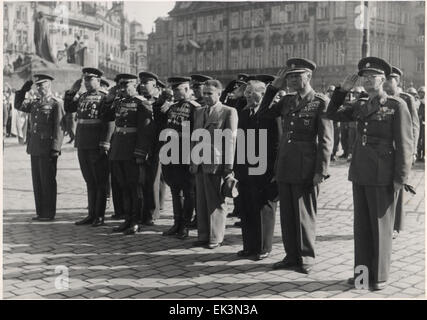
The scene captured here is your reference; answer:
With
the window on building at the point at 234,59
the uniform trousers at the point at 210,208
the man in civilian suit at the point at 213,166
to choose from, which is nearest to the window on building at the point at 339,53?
the window on building at the point at 234,59

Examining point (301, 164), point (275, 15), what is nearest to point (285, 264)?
point (301, 164)

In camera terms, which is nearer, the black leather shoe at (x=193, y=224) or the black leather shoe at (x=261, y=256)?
the black leather shoe at (x=261, y=256)

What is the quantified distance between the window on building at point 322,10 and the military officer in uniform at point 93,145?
1885 inches

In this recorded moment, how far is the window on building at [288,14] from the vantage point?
186 feet

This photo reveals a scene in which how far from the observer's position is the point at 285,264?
20.7ft

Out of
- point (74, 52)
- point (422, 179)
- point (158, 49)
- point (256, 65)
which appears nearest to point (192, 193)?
point (422, 179)

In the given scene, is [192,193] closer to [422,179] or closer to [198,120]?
[198,120]

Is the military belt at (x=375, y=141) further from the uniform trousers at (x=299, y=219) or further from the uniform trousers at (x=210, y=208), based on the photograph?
the uniform trousers at (x=210, y=208)

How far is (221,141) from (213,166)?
333mm

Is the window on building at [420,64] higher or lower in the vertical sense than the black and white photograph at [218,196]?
higher

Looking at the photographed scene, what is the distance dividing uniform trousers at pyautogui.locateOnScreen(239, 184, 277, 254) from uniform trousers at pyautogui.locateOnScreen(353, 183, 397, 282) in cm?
135

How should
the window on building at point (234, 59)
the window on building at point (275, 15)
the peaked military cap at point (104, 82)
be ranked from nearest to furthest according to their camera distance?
1. the peaked military cap at point (104, 82)
2. the window on building at point (275, 15)
3. the window on building at point (234, 59)

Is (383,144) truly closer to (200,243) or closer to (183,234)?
(200,243)
